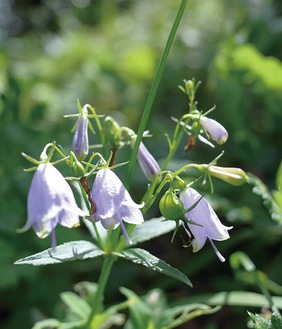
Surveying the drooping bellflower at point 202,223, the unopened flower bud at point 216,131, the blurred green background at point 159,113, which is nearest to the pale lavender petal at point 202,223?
the drooping bellflower at point 202,223

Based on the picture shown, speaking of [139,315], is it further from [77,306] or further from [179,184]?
[179,184]

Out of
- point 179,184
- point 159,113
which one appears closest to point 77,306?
point 179,184

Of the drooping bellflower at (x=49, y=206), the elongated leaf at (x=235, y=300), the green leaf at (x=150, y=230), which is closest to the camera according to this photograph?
the drooping bellflower at (x=49, y=206)

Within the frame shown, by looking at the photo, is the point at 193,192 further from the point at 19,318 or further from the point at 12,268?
the point at 19,318

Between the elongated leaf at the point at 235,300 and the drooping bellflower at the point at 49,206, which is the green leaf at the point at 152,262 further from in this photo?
the elongated leaf at the point at 235,300

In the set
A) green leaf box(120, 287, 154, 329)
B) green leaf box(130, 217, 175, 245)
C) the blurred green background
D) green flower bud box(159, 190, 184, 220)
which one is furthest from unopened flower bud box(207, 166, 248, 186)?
the blurred green background
